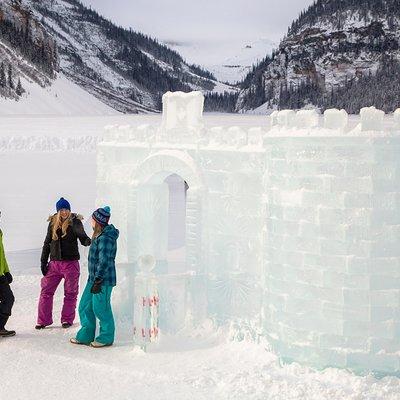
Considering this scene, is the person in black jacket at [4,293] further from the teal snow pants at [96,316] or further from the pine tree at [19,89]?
the pine tree at [19,89]

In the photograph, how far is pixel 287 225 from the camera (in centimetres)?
723

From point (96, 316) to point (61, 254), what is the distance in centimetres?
100

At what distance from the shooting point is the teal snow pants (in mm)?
7781

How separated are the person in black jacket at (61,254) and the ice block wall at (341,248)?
2.56 meters

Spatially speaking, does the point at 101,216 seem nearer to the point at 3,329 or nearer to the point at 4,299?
the point at 4,299

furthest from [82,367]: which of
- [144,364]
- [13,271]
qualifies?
[13,271]

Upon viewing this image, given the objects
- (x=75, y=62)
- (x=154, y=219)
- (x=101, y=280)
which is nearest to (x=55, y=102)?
(x=75, y=62)

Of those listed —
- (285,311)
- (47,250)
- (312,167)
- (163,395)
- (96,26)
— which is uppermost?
(96,26)

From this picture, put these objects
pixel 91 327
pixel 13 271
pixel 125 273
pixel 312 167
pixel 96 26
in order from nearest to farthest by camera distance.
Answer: pixel 312 167 → pixel 91 327 → pixel 125 273 → pixel 13 271 → pixel 96 26

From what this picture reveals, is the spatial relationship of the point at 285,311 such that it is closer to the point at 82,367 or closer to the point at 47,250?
the point at 82,367

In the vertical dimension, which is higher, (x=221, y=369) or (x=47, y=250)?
(x=47, y=250)

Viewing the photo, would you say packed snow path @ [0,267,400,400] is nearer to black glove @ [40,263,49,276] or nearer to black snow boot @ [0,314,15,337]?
black snow boot @ [0,314,15,337]

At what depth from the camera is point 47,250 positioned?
8.50 m

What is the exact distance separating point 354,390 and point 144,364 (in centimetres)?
220
